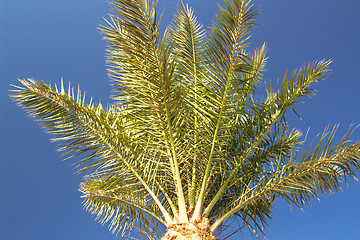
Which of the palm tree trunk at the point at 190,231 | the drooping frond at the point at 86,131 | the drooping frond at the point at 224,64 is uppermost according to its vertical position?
the drooping frond at the point at 224,64

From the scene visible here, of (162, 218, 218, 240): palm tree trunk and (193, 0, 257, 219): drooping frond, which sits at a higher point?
(193, 0, 257, 219): drooping frond

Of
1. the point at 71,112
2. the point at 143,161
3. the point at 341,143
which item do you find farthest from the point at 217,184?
the point at 71,112

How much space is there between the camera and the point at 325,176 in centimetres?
522

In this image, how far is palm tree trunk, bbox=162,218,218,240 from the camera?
4.79 meters

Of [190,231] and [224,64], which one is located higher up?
[224,64]

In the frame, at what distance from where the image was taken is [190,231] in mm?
4844

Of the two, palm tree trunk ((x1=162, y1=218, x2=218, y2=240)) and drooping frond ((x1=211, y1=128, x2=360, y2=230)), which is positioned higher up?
drooping frond ((x1=211, y1=128, x2=360, y2=230))

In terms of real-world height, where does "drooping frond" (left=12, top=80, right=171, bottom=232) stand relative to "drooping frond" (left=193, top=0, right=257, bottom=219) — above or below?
below

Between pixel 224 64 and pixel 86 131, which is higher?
pixel 224 64

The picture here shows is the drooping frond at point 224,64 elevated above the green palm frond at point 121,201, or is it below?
above

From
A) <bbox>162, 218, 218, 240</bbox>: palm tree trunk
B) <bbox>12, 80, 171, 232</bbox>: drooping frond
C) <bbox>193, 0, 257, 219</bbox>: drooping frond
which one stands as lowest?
<bbox>162, 218, 218, 240</bbox>: palm tree trunk

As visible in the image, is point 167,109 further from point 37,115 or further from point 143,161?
point 37,115

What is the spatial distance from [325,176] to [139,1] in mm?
4394

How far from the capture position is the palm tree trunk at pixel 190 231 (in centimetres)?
479
